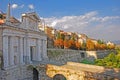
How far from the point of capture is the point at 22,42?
23.6 meters

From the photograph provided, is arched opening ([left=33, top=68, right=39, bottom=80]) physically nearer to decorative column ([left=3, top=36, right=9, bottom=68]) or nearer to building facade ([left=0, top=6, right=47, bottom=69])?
building facade ([left=0, top=6, right=47, bottom=69])

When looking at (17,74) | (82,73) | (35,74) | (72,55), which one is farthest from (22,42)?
(72,55)

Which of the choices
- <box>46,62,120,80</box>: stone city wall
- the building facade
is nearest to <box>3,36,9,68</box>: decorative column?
the building facade

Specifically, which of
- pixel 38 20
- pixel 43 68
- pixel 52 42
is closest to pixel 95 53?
pixel 52 42

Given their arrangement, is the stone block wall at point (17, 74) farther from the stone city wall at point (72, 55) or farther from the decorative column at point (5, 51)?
the stone city wall at point (72, 55)

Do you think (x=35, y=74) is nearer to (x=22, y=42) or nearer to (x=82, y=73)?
(x=22, y=42)

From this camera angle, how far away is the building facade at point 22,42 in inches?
783

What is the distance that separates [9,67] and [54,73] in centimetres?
430

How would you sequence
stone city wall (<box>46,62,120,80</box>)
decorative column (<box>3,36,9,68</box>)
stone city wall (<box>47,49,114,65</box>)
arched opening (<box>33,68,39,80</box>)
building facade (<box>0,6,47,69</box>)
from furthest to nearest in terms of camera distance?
stone city wall (<box>47,49,114,65</box>), arched opening (<box>33,68,39,80</box>), building facade (<box>0,6,47,69</box>), decorative column (<box>3,36,9,68</box>), stone city wall (<box>46,62,120,80</box>)

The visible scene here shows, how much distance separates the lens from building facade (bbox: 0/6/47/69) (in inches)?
783

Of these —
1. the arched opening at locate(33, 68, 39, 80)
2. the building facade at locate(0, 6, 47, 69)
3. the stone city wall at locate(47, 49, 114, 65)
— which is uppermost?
the building facade at locate(0, 6, 47, 69)

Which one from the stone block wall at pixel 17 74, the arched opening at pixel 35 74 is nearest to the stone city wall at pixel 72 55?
the arched opening at pixel 35 74

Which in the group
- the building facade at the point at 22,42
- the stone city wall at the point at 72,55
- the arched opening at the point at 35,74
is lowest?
the arched opening at the point at 35,74

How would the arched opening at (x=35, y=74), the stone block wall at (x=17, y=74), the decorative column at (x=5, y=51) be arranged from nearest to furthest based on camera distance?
the stone block wall at (x=17, y=74)
the decorative column at (x=5, y=51)
the arched opening at (x=35, y=74)
